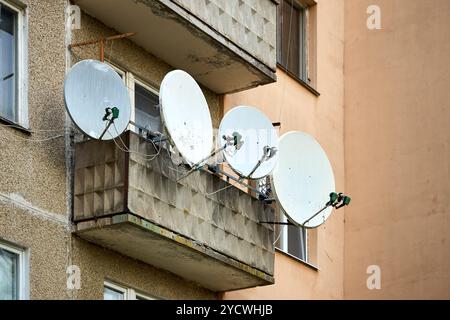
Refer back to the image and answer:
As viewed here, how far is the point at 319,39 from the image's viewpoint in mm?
26453

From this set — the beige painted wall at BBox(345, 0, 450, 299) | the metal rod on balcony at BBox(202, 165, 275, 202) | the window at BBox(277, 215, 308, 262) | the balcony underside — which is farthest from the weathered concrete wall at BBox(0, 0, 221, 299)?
the beige painted wall at BBox(345, 0, 450, 299)

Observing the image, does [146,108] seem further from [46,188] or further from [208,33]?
[46,188]

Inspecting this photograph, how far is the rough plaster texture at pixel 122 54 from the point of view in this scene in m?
20.0

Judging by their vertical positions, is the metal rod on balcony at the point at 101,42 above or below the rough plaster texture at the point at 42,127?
above

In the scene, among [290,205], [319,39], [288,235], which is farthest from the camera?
[319,39]

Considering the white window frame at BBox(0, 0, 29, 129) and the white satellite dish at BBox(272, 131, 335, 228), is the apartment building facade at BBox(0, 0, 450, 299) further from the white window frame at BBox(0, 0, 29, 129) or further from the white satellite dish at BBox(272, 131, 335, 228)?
the white satellite dish at BBox(272, 131, 335, 228)

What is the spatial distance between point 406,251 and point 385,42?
3714mm

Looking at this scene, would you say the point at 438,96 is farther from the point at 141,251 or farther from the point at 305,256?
the point at 141,251

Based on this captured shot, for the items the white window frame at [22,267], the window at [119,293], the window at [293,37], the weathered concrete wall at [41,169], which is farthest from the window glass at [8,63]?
the window at [293,37]

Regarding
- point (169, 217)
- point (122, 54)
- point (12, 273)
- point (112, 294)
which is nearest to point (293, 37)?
point (122, 54)

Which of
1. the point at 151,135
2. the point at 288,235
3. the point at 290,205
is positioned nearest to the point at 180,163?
the point at 151,135

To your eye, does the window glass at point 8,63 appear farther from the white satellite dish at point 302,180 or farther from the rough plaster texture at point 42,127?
the white satellite dish at point 302,180

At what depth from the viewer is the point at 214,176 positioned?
20781 mm

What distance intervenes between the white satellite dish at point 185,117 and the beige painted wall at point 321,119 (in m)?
3.27
